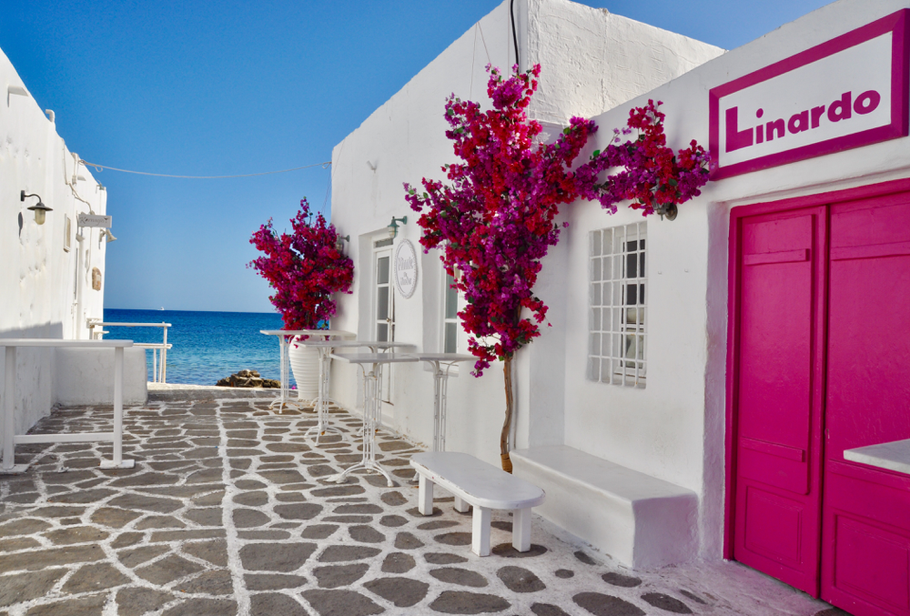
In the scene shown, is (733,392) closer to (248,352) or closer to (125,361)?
(125,361)

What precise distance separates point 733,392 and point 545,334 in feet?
4.92

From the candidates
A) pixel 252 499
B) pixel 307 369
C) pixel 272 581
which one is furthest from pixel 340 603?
pixel 307 369

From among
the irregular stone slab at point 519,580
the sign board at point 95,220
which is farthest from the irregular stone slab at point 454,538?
the sign board at point 95,220

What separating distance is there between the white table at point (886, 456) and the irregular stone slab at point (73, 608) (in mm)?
3006

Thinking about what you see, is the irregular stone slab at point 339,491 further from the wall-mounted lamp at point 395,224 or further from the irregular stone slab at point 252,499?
the wall-mounted lamp at point 395,224

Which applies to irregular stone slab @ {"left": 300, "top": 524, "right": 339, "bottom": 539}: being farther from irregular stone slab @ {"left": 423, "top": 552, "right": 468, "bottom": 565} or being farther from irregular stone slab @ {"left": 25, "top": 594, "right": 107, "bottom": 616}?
irregular stone slab @ {"left": 25, "top": 594, "right": 107, "bottom": 616}

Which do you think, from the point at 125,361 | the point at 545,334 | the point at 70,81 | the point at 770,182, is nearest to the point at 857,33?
the point at 770,182

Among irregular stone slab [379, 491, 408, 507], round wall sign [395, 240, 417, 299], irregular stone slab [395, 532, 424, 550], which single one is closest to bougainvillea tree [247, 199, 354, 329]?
round wall sign [395, 240, 417, 299]

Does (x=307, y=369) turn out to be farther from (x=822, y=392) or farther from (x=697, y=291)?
(x=822, y=392)

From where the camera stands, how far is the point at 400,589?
2.94m

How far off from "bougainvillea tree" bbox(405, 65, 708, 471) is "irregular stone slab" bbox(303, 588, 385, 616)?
6.43ft

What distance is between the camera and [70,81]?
56.4 feet

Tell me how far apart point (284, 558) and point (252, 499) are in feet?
3.86

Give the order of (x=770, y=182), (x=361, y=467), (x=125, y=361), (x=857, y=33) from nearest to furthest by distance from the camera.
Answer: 1. (x=857, y=33)
2. (x=770, y=182)
3. (x=361, y=467)
4. (x=125, y=361)
